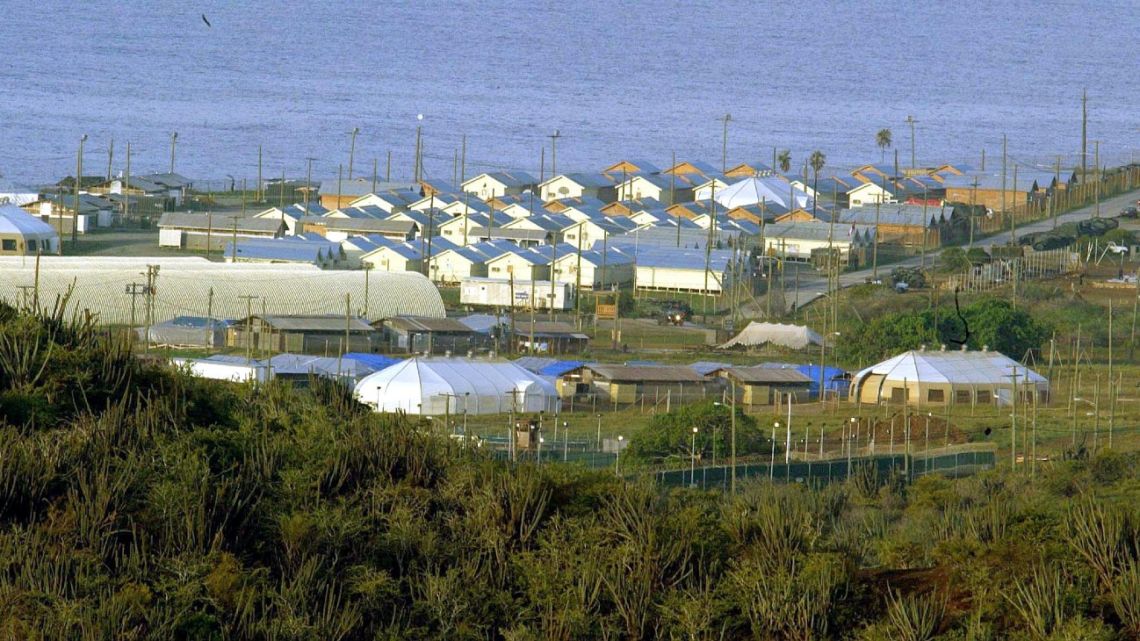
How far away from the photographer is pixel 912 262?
33.1 metres

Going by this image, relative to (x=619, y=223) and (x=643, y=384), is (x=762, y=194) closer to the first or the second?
(x=619, y=223)

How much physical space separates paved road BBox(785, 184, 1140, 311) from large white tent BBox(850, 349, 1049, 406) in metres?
6.87

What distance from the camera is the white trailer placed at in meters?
27.9

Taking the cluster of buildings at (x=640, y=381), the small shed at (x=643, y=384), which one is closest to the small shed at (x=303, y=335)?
the cluster of buildings at (x=640, y=381)

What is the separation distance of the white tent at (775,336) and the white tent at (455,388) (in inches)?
212

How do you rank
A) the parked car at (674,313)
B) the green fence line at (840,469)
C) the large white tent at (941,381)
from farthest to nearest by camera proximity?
the parked car at (674,313) < the large white tent at (941,381) < the green fence line at (840,469)

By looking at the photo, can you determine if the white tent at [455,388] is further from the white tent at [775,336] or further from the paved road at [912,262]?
the paved road at [912,262]

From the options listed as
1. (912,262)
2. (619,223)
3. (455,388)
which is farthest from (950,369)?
(619,223)

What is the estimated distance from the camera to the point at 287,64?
98.1 meters

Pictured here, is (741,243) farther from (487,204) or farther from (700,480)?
(700,480)

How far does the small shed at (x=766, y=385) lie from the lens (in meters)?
19.9

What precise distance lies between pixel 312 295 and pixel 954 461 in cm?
1137

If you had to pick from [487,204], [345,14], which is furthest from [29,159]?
[345,14]

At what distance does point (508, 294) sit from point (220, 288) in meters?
5.04
